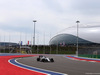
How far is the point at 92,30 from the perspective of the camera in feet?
320

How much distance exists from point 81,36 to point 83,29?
6.50 m

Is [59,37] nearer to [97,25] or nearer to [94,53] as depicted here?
[97,25]

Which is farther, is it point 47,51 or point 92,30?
point 92,30

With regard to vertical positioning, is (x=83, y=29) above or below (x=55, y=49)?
above

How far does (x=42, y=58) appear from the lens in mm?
21641

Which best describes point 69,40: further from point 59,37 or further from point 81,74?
point 81,74

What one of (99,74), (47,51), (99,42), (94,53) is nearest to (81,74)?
(99,74)

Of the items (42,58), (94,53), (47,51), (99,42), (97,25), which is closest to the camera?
(42,58)

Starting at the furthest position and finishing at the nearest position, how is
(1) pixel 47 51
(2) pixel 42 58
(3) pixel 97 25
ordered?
(3) pixel 97 25 < (1) pixel 47 51 < (2) pixel 42 58

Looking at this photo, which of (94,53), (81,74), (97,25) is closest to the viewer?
(81,74)

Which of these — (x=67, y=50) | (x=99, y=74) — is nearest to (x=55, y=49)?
(x=67, y=50)

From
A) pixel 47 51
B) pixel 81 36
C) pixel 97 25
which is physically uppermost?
pixel 97 25

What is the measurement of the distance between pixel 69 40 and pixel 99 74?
3518 inches

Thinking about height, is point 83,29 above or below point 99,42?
above
